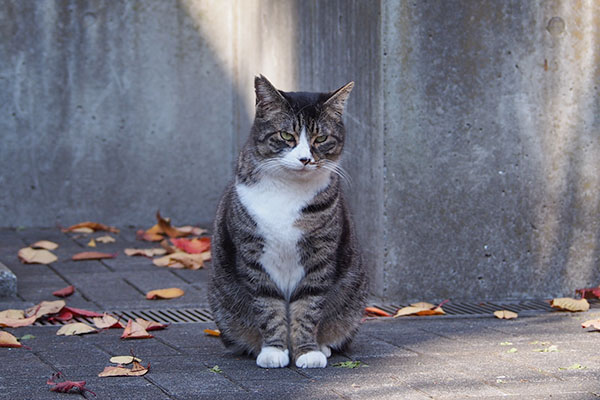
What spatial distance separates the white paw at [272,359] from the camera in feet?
10.8

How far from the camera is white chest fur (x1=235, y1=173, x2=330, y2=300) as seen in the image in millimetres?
3326

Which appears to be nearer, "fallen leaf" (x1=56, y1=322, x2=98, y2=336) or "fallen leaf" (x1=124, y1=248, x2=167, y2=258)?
"fallen leaf" (x1=56, y1=322, x2=98, y2=336)

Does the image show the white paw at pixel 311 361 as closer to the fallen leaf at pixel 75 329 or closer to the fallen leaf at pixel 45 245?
the fallen leaf at pixel 75 329

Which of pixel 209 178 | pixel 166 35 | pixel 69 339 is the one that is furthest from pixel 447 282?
pixel 166 35

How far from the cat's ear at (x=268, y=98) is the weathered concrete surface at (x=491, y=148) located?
44.7 inches

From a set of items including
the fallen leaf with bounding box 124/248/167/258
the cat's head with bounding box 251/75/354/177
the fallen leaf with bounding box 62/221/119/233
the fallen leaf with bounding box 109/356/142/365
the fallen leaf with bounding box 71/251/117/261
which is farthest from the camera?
the fallen leaf with bounding box 62/221/119/233

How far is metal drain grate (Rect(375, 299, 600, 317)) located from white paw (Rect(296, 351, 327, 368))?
3.92 feet

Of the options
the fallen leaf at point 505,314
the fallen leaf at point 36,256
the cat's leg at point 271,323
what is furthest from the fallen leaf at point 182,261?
the cat's leg at point 271,323

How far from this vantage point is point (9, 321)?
3934 mm

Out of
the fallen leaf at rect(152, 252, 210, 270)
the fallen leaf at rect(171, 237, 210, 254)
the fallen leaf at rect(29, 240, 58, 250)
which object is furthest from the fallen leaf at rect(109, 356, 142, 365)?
the fallen leaf at rect(29, 240, 58, 250)

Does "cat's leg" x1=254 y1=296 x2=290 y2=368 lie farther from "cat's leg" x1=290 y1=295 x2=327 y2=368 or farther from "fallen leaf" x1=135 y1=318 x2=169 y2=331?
"fallen leaf" x1=135 y1=318 x2=169 y2=331

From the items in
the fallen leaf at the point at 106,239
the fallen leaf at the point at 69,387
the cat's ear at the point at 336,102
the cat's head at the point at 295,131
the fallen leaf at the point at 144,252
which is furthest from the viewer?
the fallen leaf at the point at 106,239

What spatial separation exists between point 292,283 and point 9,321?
4.70 ft

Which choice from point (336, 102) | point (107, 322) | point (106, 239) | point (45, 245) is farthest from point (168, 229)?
point (336, 102)
